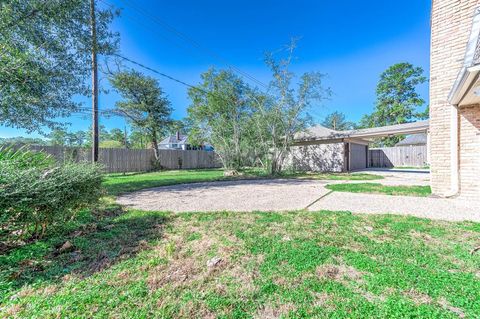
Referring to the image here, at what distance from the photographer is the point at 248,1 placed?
10.2 m

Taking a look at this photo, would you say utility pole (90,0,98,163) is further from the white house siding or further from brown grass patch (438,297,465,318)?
the white house siding

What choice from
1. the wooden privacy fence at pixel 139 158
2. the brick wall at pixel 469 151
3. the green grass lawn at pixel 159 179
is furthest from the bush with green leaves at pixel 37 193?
the wooden privacy fence at pixel 139 158

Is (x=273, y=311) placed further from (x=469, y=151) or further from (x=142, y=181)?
(x=142, y=181)

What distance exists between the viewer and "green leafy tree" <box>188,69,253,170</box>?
1319 cm

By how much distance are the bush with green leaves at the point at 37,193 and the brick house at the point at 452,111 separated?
7.23 meters

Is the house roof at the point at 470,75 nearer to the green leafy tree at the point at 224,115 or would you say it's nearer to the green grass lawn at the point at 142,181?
the green grass lawn at the point at 142,181

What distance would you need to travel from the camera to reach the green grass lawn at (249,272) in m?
1.54

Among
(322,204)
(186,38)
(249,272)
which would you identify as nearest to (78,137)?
(186,38)

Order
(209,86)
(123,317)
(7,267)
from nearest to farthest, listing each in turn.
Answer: (123,317) → (7,267) → (209,86)

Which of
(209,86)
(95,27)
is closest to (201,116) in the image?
(209,86)

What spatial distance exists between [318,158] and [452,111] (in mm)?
10031

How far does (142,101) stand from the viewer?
16641 millimetres

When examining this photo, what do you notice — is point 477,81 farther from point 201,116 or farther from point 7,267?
point 201,116

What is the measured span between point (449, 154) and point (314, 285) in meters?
5.64
